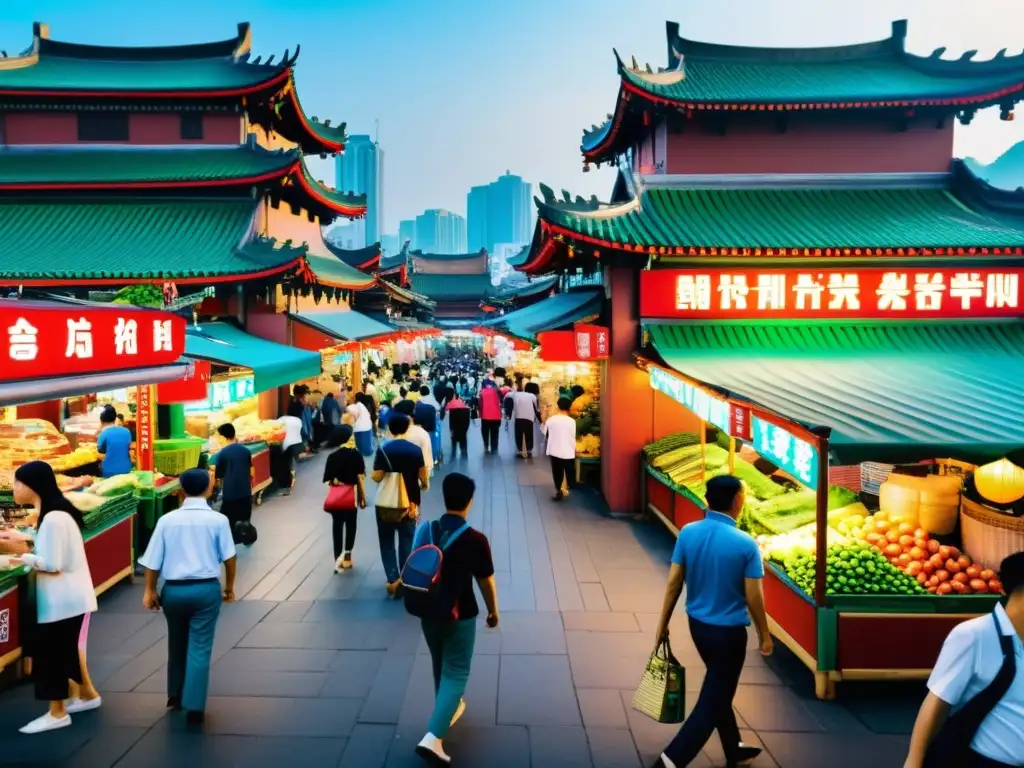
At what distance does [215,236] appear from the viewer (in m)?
16.8

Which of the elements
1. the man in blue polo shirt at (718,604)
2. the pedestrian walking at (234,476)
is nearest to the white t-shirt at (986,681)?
the man in blue polo shirt at (718,604)

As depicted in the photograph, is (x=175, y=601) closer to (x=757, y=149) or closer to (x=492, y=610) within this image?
(x=492, y=610)

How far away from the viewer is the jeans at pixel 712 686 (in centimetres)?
444

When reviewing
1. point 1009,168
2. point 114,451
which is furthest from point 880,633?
point 1009,168

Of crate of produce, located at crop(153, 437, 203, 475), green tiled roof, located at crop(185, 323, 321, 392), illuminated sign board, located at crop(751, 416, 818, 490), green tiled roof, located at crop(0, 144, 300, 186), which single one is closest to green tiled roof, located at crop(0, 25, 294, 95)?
green tiled roof, located at crop(0, 144, 300, 186)

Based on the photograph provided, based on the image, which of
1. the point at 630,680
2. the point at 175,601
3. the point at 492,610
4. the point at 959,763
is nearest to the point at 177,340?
the point at 175,601

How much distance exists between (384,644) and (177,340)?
412 cm

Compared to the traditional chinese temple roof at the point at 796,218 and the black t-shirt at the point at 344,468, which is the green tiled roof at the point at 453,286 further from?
the black t-shirt at the point at 344,468

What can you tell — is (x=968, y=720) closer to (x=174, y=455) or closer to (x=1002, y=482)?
(x=1002, y=482)

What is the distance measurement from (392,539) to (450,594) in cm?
356

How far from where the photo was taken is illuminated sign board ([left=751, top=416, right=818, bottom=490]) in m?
5.84

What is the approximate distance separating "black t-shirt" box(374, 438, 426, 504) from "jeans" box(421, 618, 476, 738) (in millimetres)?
2959

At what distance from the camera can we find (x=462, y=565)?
15.1 ft

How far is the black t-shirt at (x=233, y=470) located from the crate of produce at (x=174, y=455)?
2.23 metres
